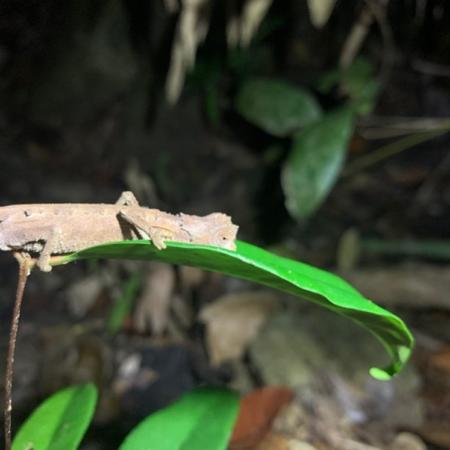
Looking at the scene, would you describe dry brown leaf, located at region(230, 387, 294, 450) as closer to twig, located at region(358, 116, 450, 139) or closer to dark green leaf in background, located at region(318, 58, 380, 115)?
dark green leaf in background, located at region(318, 58, 380, 115)

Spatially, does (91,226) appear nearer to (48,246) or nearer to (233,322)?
(48,246)

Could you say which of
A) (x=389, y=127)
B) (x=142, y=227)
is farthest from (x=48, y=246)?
(x=389, y=127)

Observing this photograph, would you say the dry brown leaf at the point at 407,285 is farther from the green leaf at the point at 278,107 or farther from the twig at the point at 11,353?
the twig at the point at 11,353

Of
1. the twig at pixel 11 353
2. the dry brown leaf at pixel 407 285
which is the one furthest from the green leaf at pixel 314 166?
the twig at pixel 11 353

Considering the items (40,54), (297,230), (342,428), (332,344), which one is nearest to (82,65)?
(40,54)

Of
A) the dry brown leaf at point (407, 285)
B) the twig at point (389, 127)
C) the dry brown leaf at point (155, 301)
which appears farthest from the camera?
the twig at point (389, 127)
